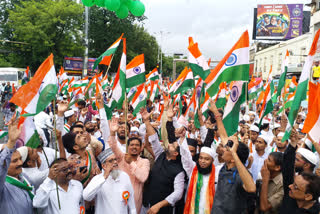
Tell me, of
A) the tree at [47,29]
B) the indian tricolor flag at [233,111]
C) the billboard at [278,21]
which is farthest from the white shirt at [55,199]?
the billboard at [278,21]

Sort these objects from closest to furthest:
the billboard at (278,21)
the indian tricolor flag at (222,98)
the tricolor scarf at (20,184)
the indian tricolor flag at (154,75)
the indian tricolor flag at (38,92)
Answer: the tricolor scarf at (20,184)
the indian tricolor flag at (38,92)
the indian tricolor flag at (222,98)
the indian tricolor flag at (154,75)
the billboard at (278,21)

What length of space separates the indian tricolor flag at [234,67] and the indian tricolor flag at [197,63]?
1.21 metres

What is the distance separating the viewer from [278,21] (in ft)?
118

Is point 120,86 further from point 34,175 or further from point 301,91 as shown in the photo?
point 301,91

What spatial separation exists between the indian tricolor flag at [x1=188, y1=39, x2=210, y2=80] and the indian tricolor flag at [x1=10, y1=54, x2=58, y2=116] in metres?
2.54

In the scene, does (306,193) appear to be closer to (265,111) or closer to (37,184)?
(37,184)

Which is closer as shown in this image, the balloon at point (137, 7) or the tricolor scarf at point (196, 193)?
the tricolor scarf at point (196, 193)

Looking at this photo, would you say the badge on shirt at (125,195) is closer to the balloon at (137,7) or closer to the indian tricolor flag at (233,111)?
the indian tricolor flag at (233,111)

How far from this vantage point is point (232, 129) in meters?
3.89

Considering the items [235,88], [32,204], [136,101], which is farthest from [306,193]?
[136,101]

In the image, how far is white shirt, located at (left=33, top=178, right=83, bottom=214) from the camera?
2.83 metres

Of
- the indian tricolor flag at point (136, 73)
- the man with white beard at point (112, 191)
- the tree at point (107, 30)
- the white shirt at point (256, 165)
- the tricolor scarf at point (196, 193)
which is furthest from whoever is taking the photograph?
the tree at point (107, 30)

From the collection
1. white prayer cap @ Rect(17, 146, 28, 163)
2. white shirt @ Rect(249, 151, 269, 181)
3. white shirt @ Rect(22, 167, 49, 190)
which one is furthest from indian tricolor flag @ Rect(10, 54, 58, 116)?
white shirt @ Rect(249, 151, 269, 181)

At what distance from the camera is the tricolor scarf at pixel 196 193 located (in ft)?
11.3
